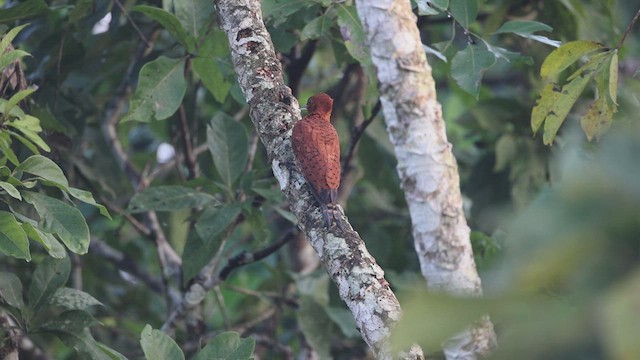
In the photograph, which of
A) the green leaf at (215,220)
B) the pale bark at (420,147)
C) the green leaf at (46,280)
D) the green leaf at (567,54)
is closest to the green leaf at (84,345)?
the green leaf at (46,280)

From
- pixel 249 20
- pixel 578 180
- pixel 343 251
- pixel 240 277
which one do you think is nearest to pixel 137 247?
pixel 240 277

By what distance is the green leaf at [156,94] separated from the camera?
3.58 metres

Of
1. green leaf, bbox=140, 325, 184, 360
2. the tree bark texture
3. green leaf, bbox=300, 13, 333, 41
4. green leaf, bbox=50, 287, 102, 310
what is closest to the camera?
the tree bark texture

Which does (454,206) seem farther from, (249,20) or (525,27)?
(525,27)

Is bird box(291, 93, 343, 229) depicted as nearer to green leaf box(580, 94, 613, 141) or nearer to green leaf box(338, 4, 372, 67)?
green leaf box(338, 4, 372, 67)

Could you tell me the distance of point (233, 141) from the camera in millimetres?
3883

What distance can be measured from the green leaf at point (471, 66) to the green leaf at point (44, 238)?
1.48 meters

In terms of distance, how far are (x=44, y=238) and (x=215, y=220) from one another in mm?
979

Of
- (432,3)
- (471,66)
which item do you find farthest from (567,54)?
(432,3)

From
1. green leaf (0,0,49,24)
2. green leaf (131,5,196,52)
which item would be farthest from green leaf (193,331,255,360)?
green leaf (0,0,49,24)

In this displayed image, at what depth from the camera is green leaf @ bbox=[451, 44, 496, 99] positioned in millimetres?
3229

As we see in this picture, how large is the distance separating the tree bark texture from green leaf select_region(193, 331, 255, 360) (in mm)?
451

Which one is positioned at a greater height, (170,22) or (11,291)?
(170,22)

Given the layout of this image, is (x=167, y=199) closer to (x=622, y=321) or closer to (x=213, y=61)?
(x=213, y=61)
